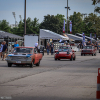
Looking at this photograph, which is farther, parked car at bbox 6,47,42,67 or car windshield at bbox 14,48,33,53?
car windshield at bbox 14,48,33,53

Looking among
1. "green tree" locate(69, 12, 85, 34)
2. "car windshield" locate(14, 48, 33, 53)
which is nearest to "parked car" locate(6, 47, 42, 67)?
"car windshield" locate(14, 48, 33, 53)

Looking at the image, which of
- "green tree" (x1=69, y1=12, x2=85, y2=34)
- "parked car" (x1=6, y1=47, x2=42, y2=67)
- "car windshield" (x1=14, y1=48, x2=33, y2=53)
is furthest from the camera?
"green tree" (x1=69, y1=12, x2=85, y2=34)

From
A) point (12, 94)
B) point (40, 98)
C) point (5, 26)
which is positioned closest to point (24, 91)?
point (12, 94)

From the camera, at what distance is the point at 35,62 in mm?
19000

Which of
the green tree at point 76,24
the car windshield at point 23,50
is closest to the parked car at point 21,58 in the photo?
the car windshield at point 23,50

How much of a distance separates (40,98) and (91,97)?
145 centimetres

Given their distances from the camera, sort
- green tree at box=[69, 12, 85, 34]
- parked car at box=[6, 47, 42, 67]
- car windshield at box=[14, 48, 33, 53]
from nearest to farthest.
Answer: parked car at box=[6, 47, 42, 67] < car windshield at box=[14, 48, 33, 53] < green tree at box=[69, 12, 85, 34]

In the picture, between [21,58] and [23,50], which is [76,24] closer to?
[23,50]

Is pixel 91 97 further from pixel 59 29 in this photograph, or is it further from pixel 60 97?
pixel 59 29

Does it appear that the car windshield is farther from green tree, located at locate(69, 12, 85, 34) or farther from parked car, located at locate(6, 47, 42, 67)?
green tree, located at locate(69, 12, 85, 34)

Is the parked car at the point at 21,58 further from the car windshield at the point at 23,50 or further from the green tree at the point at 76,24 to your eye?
the green tree at the point at 76,24

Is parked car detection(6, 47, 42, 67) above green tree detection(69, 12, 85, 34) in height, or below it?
below

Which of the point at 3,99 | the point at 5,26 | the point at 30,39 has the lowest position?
the point at 3,99

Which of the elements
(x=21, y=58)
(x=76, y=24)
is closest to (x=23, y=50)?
(x=21, y=58)
